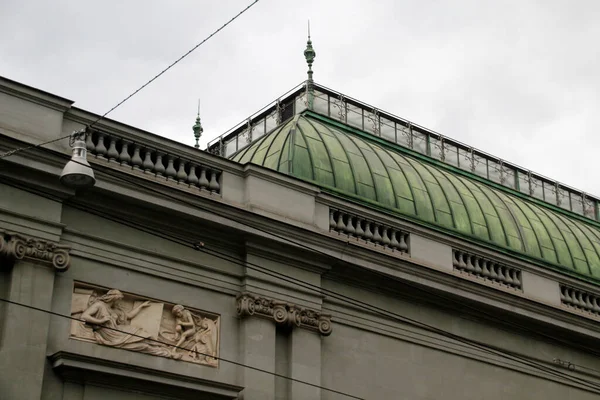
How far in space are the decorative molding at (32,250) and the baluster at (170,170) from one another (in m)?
3.01

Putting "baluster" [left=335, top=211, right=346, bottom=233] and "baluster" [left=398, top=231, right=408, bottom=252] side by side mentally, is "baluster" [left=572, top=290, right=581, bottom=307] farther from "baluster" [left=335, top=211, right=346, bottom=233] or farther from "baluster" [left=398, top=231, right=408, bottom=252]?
"baluster" [left=335, top=211, right=346, bottom=233]

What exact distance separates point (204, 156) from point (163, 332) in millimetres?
3962

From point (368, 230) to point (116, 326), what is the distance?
7.03 m

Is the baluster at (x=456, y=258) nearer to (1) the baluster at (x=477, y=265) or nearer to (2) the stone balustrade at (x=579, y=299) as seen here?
(1) the baluster at (x=477, y=265)

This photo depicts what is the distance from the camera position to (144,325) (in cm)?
2225

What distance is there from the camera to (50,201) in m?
21.7

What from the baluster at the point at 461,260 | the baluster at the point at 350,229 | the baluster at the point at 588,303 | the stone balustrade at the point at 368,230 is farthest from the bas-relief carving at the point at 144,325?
the baluster at the point at 588,303

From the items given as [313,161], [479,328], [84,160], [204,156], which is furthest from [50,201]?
[479,328]

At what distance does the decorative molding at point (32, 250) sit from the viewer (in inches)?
817

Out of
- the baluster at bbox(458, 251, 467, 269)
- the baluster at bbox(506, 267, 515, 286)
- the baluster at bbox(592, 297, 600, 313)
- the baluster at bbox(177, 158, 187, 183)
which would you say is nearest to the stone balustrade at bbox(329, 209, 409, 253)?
the baluster at bbox(458, 251, 467, 269)

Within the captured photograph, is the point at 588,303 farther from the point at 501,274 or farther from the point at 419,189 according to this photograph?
the point at 419,189

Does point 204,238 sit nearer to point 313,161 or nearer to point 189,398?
point 189,398

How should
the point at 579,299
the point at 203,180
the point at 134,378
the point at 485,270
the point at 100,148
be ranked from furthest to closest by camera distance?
the point at 579,299, the point at 485,270, the point at 203,180, the point at 100,148, the point at 134,378

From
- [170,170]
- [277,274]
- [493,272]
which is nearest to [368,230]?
[277,274]
